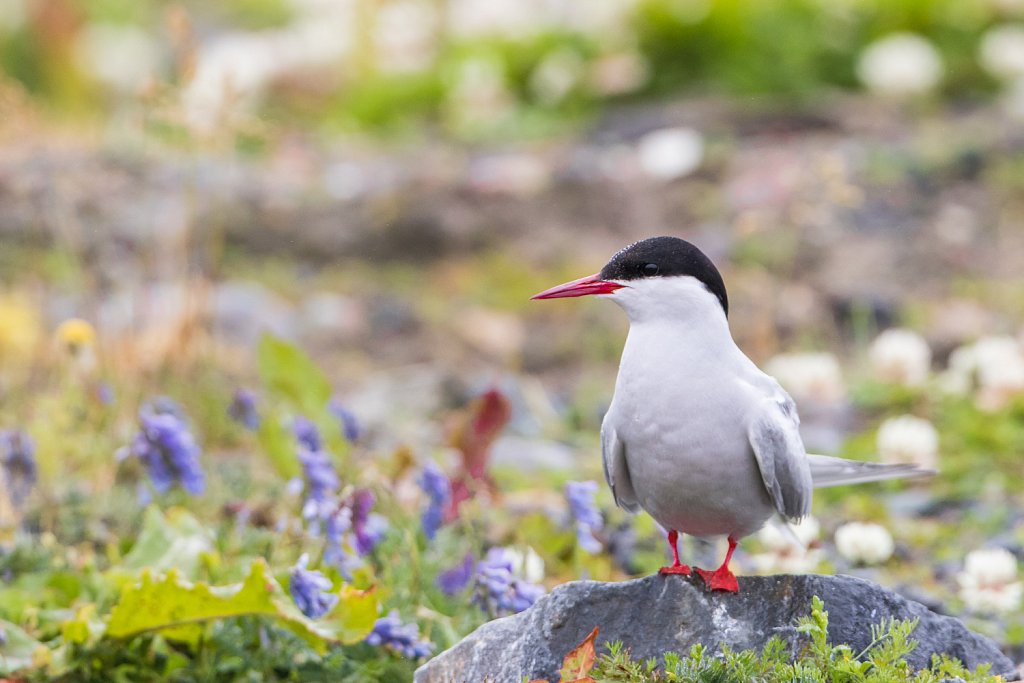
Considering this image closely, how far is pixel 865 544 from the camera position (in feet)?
11.9

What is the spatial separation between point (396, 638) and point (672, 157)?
5368mm

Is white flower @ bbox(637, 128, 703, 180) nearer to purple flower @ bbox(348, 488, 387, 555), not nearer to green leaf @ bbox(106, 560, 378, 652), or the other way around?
purple flower @ bbox(348, 488, 387, 555)

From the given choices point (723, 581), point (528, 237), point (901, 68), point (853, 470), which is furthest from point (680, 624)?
point (901, 68)

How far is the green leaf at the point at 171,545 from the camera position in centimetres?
303

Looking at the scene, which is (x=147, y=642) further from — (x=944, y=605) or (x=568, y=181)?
(x=568, y=181)

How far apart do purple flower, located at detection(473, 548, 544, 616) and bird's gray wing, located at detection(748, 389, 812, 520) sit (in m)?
0.60

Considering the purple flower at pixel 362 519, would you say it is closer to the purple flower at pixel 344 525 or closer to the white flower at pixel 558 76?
the purple flower at pixel 344 525

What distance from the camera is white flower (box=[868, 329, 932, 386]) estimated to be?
4.91 metres

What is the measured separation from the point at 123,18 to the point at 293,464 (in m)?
11.0

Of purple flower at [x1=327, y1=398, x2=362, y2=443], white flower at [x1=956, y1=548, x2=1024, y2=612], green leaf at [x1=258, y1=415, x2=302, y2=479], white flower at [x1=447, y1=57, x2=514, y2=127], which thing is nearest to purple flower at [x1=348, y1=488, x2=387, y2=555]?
purple flower at [x1=327, y1=398, x2=362, y2=443]

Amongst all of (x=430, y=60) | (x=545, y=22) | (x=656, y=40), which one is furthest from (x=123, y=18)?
(x=656, y=40)

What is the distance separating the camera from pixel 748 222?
197 inches

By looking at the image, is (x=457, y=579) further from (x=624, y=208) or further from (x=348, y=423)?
(x=624, y=208)

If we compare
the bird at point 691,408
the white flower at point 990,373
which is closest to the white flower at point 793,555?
the bird at point 691,408
